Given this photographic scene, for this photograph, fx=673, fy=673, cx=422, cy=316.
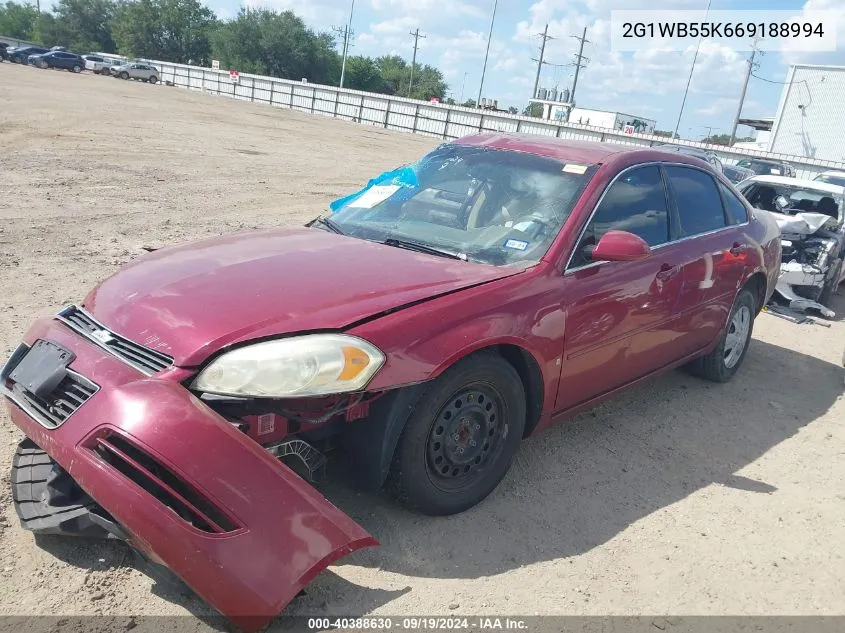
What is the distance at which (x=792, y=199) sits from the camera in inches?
369

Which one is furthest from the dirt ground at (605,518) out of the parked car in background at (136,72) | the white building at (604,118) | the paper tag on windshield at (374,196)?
the parked car in background at (136,72)

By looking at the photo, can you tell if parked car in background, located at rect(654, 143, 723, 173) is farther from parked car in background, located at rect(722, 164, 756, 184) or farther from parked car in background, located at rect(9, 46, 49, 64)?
parked car in background, located at rect(9, 46, 49, 64)

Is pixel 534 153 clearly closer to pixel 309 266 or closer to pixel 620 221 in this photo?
pixel 620 221

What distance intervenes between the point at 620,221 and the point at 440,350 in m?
1.62

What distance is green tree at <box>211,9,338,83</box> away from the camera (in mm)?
75875

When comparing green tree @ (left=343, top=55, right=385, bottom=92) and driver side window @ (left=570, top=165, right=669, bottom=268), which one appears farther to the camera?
green tree @ (left=343, top=55, right=385, bottom=92)

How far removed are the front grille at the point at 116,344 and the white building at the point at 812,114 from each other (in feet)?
148

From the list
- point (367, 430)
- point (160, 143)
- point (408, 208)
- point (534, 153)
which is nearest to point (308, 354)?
point (367, 430)

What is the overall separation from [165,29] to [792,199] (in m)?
88.4

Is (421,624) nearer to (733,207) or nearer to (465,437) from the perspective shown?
(465,437)

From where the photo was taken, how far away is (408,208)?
382cm

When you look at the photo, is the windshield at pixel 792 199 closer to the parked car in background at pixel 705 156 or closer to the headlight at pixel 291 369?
the parked car in background at pixel 705 156

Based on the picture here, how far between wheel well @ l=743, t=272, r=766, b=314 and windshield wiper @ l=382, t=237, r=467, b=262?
2.89 m

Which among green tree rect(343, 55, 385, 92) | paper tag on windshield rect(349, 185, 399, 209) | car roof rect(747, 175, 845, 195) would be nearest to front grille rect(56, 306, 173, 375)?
paper tag on windshield rect(349, 185, 399, 209)
